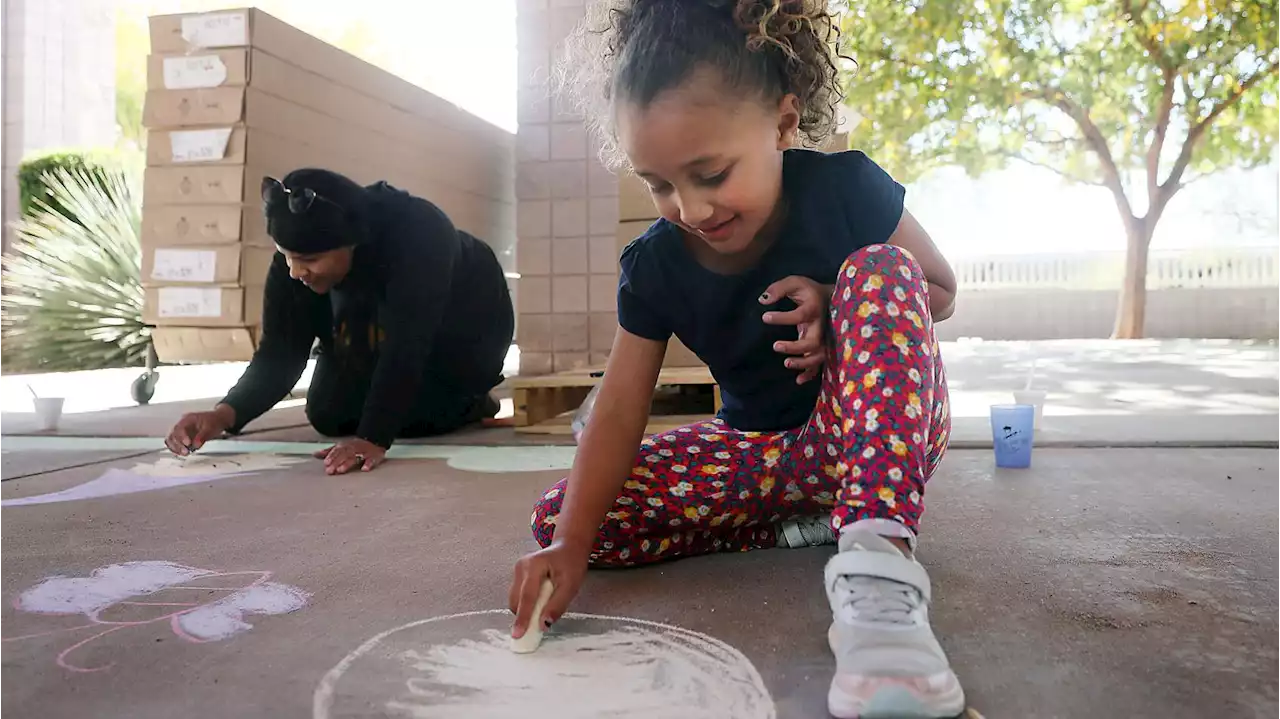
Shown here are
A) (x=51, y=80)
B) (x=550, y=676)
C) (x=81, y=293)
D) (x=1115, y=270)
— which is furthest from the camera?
(x=1115, y=270)

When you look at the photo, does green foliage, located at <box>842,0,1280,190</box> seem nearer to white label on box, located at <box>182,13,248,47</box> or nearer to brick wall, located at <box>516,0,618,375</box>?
brick wall, located at <box>516,0,618,375</box>

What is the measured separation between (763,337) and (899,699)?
1.52 feet

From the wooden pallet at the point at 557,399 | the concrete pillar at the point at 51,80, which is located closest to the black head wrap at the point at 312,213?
the wooden pallet at the point at 557,399

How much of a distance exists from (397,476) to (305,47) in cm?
193

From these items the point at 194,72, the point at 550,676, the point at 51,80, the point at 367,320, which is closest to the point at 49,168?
the point at 51,80

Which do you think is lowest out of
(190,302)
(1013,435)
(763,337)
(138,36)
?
(1013,435)

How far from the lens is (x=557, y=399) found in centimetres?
248

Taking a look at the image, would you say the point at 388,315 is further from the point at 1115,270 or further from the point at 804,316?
the point at 1115,270

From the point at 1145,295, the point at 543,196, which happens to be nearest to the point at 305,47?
the point at 543,196

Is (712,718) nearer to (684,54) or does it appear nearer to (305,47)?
(684,54)

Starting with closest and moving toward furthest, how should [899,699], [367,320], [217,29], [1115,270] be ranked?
[899,699] → [367,320] → [217,29] → [1115,270]

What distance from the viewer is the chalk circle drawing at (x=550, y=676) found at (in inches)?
26.6

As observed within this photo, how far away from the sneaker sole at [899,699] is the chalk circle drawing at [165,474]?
1.40m

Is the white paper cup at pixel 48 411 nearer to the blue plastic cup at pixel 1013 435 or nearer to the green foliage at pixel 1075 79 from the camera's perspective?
the blue plastic cup at pixel 1013 435
